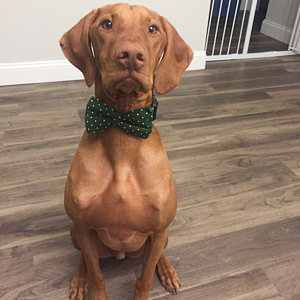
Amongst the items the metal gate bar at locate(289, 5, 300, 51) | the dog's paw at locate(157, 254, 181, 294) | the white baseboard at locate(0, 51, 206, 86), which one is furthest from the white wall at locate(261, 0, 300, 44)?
the dog's paw at locate(157, 254, 181, 294)

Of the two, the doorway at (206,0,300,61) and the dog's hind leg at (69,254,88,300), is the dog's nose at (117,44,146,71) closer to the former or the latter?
the dog's hind leg at (69,254,88,300)

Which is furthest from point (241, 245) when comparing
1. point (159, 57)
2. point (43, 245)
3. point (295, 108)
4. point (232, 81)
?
point (232, 81)

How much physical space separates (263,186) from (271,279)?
0.62 m

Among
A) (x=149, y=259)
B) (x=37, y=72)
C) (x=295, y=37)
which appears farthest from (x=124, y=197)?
(x=295, y=37)

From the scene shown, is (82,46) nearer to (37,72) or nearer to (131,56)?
(131,56)

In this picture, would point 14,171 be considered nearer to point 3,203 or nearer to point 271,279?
point 3,203

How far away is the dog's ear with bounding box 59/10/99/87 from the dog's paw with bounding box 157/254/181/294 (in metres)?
0.80

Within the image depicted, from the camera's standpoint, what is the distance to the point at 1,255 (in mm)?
1493

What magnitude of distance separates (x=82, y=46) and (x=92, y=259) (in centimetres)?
68

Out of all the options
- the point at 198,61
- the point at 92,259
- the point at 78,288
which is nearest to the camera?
the point at 92,259

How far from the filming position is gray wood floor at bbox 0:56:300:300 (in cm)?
143

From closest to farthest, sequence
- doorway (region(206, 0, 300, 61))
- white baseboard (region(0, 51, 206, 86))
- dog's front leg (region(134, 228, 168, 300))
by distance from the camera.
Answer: dog's front leg (region(134, 228, 168, 300)) < white baseboard (region(0, 51, 206, 86)) < doorway (region(206, 0, 300, 61))

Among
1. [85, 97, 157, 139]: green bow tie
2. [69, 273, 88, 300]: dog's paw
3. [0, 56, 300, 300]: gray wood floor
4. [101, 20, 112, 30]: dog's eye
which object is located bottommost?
[0, 56, 300, 300]: gray wood floor

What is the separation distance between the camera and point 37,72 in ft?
9.80
